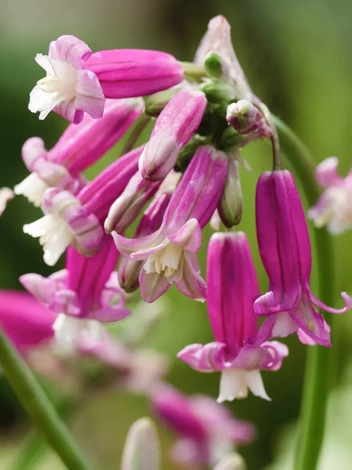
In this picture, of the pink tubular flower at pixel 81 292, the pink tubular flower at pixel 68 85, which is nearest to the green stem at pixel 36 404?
the pink tubular flower at pixel 81 292

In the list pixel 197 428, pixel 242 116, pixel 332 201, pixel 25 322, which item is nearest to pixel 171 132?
pixel 242 116

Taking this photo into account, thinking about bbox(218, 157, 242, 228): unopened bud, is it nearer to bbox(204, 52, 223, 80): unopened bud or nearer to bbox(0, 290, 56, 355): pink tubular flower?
bbox(204, 52, 223, 80): unopened bud

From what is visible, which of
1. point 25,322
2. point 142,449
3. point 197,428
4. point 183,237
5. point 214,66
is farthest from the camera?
point 197,428

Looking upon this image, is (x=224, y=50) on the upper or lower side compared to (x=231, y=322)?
upper

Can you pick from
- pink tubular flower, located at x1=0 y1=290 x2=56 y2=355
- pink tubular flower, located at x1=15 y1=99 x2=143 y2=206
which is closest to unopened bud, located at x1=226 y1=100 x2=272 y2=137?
pink tubular flower, located at x1=15 y1=99 x2=143 y2=206

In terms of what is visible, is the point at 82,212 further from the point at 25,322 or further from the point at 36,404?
the point at 25,322

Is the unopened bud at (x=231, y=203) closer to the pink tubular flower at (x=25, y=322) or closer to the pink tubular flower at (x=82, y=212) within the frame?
the pink tubular flower at (x=82, y=212)
